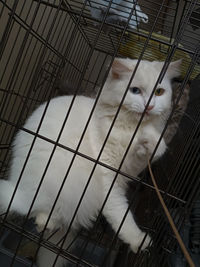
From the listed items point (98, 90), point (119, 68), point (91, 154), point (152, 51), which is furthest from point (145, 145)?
point (152, 51)

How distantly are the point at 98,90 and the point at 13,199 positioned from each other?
0.79 metres

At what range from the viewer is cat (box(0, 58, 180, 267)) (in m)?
1.05

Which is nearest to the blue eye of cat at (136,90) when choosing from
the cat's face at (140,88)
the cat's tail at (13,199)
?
the cat's face at (140,88)

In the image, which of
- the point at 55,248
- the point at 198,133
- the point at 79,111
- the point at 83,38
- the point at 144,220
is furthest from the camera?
the point at 83,38

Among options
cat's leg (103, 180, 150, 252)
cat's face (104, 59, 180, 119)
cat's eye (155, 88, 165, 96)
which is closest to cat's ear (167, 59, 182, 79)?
cat's face (104, 59, 180, 119)

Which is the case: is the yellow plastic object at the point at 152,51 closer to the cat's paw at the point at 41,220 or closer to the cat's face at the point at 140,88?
the cat's face at the point at 140,88

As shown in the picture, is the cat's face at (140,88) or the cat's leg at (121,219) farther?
the cat's face at (140,88)

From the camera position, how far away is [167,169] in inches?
56.0

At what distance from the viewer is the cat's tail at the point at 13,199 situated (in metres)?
0.97

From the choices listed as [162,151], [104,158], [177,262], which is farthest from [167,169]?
[177,262]

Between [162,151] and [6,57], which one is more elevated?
[6,57]

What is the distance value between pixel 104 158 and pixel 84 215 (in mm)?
288

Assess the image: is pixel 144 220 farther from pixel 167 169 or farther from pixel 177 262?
pixel 177 262

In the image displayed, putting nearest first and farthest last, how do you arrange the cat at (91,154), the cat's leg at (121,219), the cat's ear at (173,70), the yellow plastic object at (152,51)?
1. the cat's leg at (121,219)
2. the cat at (91,154)
3. the cat's ear at (173,70)
4. the yellow plastic object at (152,51)
